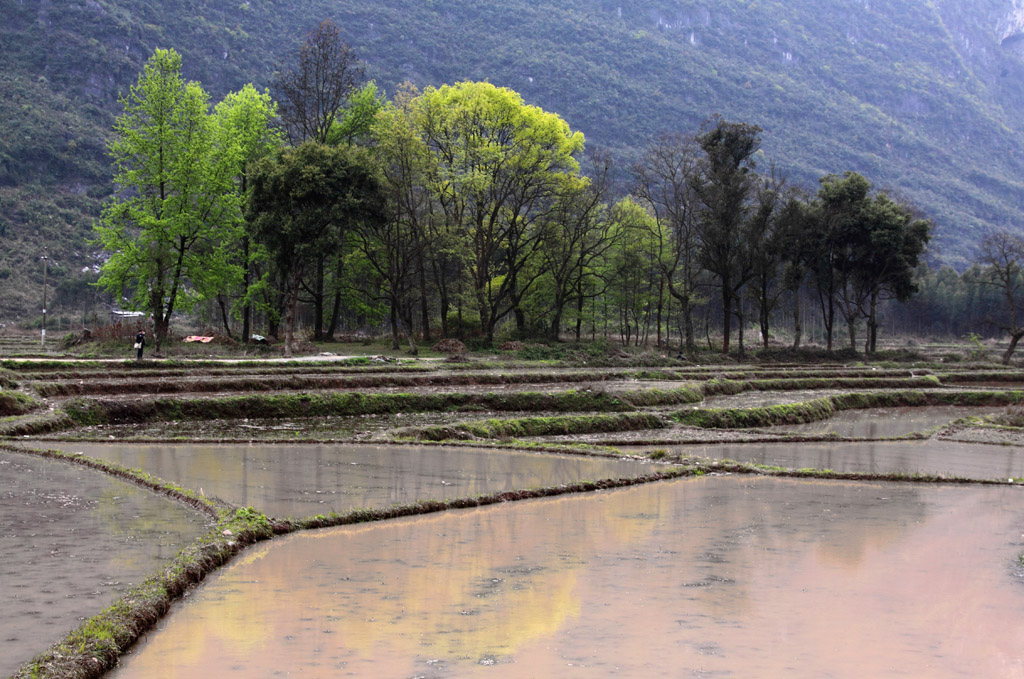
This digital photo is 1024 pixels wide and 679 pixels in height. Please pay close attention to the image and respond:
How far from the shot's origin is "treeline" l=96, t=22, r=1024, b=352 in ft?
155

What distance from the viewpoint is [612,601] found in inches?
351

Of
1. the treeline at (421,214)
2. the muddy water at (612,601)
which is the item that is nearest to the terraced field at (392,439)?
the muddy water at (612,601)

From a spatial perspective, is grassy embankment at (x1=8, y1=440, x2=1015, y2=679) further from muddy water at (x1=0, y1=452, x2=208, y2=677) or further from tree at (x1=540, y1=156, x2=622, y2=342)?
tree at (x1=540, y1=156, x2=622, y2=342)

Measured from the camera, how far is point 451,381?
3544cm

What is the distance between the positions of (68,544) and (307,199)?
38.8 metres

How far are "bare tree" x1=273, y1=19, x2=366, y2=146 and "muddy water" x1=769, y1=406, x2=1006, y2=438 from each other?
37337mm

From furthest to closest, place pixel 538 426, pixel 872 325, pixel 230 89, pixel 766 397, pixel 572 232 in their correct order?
pixel 230 89 < pixel 872 325 < pixel 572 232 < pixel 766 397 < pixel 538 426

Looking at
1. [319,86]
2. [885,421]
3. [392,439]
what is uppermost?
[319,86]

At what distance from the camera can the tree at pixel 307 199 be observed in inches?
1837

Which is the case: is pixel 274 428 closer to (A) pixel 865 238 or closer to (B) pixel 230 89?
(A) pixel 865 238

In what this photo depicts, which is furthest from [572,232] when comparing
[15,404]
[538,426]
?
[15,404]

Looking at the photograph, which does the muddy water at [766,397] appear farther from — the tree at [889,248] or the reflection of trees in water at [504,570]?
the tree at [889,248]

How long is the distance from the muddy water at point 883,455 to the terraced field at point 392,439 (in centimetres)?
9

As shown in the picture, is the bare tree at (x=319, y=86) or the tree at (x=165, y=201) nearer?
the tree at (x=165, y=201)
